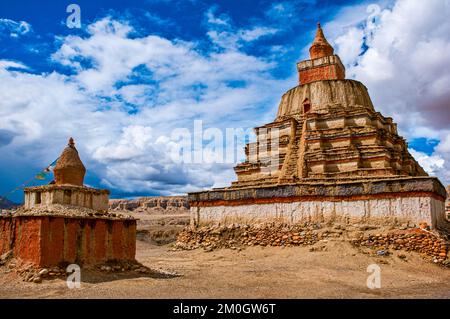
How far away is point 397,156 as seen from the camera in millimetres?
22703

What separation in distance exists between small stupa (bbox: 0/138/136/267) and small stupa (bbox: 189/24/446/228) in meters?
7.84

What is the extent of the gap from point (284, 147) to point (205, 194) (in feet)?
24.9

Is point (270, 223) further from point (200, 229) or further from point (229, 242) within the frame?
point (200, 229)

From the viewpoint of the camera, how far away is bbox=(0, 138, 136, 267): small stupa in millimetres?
10672

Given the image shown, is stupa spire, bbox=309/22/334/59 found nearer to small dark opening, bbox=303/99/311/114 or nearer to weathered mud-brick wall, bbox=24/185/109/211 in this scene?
small dark opening, bbox=303/99/311/114

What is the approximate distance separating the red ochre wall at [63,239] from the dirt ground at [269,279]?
2.07 feet

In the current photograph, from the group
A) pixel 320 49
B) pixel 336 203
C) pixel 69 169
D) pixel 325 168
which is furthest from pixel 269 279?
pixel 320 49

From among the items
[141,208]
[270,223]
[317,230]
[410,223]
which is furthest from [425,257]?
[141,208]

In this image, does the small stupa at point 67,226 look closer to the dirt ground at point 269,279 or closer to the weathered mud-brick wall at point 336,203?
the dirt ground at point 269,279

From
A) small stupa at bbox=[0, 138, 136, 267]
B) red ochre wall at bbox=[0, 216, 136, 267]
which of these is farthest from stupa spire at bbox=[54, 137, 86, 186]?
red ochre wall at bbox=[0, 216, 136, 267]

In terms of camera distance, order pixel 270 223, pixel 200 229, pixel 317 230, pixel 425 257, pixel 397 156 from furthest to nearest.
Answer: pixel 397 156 < pixel 200 229 < pixel 270 223 < pixel 317 230 < pixel 425 257

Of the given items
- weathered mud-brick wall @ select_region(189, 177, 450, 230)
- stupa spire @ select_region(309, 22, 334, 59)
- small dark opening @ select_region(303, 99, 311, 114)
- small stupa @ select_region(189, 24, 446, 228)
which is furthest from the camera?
stupa spire @ select_region(309, 22, 334, 59)

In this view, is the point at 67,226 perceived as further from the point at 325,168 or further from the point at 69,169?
the point at 325,168
